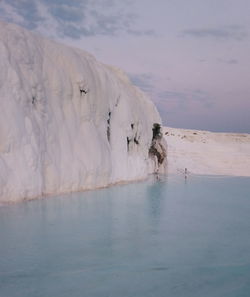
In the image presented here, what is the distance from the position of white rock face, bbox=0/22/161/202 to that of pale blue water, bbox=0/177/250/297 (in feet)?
4.33

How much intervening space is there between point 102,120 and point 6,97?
21.6 feet

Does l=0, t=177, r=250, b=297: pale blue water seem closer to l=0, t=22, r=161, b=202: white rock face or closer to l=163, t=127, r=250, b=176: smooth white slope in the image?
l=0, t=22, r=161, b=202: white rock face

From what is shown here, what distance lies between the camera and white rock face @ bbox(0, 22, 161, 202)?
42.9ft

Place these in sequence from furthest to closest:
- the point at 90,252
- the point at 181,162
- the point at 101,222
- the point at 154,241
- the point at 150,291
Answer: the point at 181,162
the point at 101,222
the point at 154,241
the point at 90,252
the point at 150,291

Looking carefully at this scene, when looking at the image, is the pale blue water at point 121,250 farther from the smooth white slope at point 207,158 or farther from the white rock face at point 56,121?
the smooth white slope at point 207,158

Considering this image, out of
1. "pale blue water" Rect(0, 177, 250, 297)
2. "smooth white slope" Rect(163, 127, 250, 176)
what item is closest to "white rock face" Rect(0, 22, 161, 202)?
"pale blue water" Rect(0, 177, 250, 297)

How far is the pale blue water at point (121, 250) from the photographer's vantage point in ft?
19.8

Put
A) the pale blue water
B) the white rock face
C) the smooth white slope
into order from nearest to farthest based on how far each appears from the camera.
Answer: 1. the pale blue water
2. the white rock face
3. the smooth white slope

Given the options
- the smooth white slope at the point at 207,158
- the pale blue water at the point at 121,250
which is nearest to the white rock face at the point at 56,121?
the pale blue water at the point at 121,250

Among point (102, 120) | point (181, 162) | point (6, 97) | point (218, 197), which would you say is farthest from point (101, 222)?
point (181, 162)

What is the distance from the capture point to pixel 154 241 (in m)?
8.70

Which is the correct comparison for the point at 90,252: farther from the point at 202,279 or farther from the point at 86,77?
the point at 86,77

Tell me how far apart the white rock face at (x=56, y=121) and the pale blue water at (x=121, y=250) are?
4.33 ft

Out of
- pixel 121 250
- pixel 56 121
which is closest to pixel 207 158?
pixel 56 121
